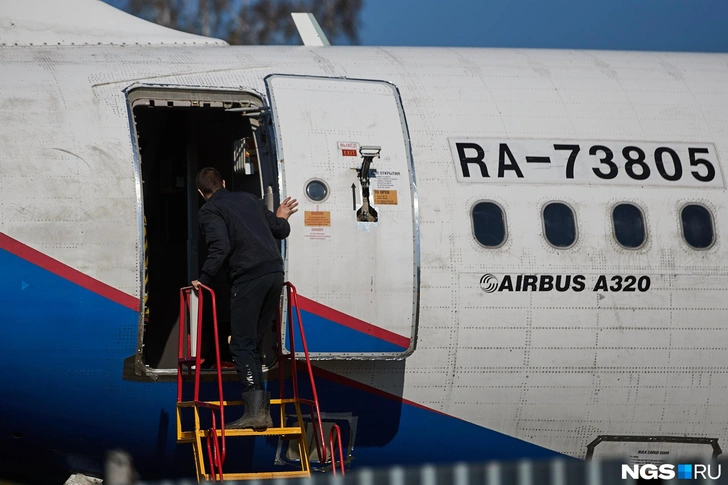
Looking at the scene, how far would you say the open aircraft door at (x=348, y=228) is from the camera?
29.6 ft

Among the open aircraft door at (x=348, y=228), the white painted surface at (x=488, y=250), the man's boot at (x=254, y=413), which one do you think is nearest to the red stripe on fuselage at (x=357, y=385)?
the white painted surface at (x=488, y=250)

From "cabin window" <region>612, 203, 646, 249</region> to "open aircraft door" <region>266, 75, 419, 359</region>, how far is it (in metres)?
2.11

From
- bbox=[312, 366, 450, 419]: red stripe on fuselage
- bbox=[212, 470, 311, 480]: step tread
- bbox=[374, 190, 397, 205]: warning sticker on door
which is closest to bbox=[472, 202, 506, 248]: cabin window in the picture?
bbox=[374, 190, 397, 205]: warning sticker on door

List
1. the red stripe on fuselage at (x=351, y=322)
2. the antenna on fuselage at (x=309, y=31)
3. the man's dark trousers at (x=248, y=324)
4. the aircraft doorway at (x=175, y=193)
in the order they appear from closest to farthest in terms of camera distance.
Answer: the man's dark trousers at (x=248, y=324) < the red stripe on fuselage at (x=351, y=322) < the aircraft doorway at (x=175, y=193) < the antenna on fuselage at (x=309, y=31)

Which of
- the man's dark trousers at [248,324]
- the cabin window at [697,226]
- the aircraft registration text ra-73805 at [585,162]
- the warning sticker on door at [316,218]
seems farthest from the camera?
the cabin window at [697,226]

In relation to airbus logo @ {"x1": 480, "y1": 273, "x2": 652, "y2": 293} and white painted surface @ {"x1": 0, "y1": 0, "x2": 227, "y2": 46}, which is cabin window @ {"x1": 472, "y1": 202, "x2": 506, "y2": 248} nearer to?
airbus logo @ {"x1": 480, "y1": 273, "x2": 652, "y2": 293}

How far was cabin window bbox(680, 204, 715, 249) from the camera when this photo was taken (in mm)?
9961

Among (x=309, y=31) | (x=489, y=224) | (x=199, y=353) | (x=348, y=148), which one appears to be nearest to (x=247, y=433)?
(x=199, y=353)

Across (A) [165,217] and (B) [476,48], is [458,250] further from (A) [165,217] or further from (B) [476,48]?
(A) [165,217]

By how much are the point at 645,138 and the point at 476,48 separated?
2240 mm

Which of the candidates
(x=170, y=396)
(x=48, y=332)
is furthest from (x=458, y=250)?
(x=48, y=332)

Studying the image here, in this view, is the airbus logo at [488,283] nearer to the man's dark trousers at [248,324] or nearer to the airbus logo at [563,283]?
the airbus logo at [563,283]

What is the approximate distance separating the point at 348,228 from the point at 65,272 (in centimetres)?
256

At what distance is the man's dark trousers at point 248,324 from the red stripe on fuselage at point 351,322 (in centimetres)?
50
